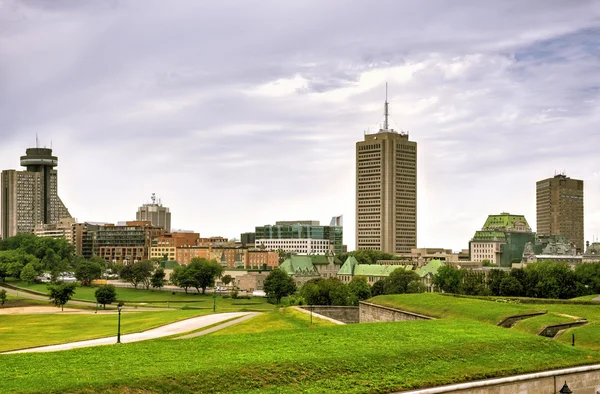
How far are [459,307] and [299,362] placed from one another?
101 ft

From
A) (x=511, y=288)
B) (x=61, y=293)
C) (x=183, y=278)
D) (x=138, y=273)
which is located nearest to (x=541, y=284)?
(x=511, y=288)

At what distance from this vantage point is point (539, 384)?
132 feet

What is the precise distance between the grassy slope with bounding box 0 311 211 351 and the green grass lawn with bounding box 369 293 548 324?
89.1 ft

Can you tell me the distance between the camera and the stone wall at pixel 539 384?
37.2 m

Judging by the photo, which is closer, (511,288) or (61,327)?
(61,327)

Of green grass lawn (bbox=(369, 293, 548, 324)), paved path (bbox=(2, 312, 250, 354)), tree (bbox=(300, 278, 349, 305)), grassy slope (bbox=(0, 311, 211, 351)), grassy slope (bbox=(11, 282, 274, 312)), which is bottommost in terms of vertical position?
grassy slope (bbox=(11, 282, 274, 312))

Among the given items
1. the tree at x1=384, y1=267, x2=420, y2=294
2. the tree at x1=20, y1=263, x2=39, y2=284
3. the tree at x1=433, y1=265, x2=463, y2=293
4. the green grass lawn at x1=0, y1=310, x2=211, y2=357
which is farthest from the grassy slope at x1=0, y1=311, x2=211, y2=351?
the tree at x1=20, y1=263, x2=39, y2=284

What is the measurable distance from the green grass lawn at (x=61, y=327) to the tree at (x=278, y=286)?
49539 millimetres

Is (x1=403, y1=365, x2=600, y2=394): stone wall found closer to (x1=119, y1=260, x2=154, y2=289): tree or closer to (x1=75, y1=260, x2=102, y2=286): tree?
(x1=119, y1=260, x2=154, y2=289): tree

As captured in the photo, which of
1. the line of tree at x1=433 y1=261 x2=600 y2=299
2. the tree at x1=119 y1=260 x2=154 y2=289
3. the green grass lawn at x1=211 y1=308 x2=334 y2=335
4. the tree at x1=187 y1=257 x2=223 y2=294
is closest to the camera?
the green grass lawn at x1=211 y1=308 x2=334 y2=335

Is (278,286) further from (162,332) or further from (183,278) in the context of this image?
(162,332)

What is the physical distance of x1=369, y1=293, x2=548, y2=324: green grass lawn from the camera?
59.5m

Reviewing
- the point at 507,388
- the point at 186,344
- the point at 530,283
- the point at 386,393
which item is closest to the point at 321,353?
the point at 386,393

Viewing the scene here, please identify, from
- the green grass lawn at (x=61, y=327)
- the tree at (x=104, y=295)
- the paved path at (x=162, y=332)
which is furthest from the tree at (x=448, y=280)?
the tree at (x=104, y=295)
